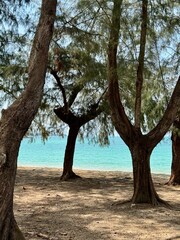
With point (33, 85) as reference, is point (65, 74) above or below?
above

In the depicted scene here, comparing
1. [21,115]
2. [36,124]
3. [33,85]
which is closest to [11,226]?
[21,115]

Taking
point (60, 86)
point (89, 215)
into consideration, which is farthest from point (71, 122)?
point (89, 215)

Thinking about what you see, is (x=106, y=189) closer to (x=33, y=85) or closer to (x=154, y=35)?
(x=154, y=35)

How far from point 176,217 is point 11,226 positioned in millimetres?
2791

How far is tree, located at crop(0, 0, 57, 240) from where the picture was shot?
3125 mm

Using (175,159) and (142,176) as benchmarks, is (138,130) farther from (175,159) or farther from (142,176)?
(175,159)

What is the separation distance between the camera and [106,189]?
823 centimetres

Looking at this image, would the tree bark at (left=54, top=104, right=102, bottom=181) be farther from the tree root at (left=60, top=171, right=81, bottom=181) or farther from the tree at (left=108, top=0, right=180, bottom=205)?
the tree at (left=108, top=0, right=180, bottom=205)

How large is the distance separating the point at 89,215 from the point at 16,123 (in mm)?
2569

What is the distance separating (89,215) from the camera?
532cm

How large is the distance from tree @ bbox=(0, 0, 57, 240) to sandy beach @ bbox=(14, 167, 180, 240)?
86cm

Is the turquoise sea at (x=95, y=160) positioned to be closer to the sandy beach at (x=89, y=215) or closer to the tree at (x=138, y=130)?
the sandy beach at (x=89, y=215)

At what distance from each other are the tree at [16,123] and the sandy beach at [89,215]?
86cm

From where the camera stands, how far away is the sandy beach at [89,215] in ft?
14.0
